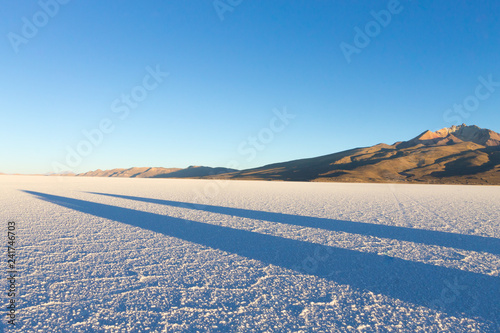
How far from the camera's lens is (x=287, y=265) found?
499cm

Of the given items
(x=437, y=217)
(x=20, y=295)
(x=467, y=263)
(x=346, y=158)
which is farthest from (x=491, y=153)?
(x=20, y=295)

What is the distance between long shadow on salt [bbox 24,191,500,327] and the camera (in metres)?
3.65

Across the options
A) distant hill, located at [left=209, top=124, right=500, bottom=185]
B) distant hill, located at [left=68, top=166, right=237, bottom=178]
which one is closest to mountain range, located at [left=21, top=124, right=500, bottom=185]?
distant hill, located at [left=209, top=124, right=500, bottom=185]

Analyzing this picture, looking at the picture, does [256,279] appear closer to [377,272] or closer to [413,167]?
[377,272]

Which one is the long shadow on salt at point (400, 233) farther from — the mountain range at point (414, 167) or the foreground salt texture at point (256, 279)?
the mountain range at point (414, 167)

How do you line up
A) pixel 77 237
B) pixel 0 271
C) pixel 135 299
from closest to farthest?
pixel 135 299 < pixel 0 271 < pixel 77 237

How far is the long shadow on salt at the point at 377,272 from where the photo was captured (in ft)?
12.0

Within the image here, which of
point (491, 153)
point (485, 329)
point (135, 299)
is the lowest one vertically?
point (485, 329)

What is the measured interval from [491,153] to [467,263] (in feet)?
355

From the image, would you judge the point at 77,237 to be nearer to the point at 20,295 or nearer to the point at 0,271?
the point at 0,271

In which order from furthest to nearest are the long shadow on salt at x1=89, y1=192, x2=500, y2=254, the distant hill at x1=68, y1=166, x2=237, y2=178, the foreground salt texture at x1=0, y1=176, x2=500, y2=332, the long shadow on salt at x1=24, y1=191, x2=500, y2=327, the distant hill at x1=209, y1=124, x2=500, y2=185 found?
the distant hill at x1=68, y1=166, x2=237, y2=178 → the distant hill at x1=209, y1=124, x2=500, y2=185 → the long shadow on salt at x1=89, y1=192, x2=500, y2=254 → the long shadow on salt at x1=24, y1=191, x2=500, y2=327 → the foreground salt texture at x1=0, y1=176, x2=500, y2=332

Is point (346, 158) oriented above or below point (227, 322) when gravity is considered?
A: above

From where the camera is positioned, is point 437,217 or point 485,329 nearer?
point 485,329

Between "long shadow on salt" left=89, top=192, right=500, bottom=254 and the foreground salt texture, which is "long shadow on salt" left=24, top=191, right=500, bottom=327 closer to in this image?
the foreground salt texture
